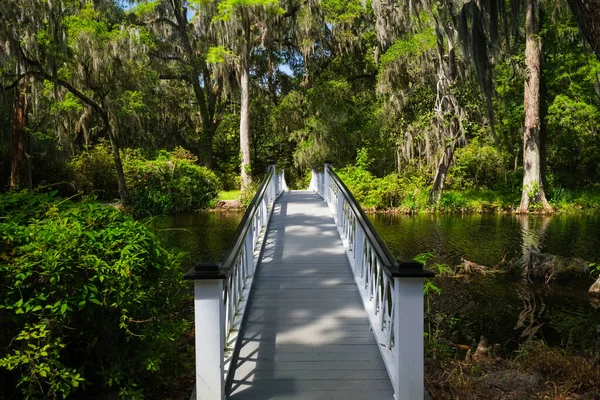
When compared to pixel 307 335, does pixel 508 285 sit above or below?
below

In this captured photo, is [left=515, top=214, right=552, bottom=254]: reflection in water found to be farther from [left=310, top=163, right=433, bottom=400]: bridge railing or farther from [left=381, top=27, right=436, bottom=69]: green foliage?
[left=310, top=163, right=433, bottom=400]: bridge railing

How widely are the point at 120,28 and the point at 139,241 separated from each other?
22.0m

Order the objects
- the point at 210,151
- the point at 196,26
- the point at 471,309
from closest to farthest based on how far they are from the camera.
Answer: the point at 471,309, the point at 196,26, the point at 210,151

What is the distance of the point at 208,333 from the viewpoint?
3453 mm

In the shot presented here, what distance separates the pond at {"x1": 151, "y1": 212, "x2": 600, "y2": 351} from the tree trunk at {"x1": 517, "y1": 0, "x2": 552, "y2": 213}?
175cm

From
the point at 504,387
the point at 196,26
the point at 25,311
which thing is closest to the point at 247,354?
the point at 25,311

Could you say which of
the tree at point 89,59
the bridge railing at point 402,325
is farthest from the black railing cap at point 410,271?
the tree at point 89,59

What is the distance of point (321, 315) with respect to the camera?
5125mm

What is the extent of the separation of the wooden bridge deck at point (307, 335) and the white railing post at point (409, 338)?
224mm

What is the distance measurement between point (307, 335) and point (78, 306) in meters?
2.23

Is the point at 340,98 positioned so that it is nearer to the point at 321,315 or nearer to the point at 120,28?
the point at 120,28

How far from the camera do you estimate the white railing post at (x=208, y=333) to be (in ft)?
11.3

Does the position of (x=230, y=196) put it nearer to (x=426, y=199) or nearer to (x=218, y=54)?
(x=218, y=54)

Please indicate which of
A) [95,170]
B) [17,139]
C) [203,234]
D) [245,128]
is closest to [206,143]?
[245,128]
